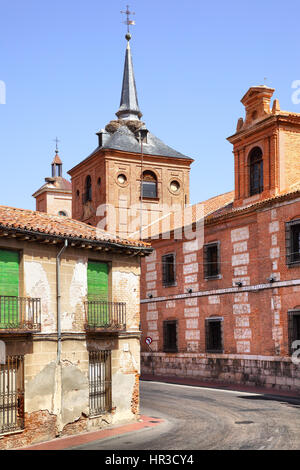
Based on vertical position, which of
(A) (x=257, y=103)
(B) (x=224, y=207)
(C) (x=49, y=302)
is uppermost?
(A) (x=257, y=103)

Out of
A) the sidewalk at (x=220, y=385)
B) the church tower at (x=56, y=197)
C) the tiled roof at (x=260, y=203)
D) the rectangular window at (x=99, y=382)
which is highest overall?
the church tower at (x=56, y=197)

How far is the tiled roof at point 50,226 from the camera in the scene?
54.4ft

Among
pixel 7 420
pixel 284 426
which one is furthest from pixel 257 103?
pixel 7 420

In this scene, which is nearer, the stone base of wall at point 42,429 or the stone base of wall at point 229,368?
the stone base of wall at point 42,429

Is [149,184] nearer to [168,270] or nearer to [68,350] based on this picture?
[168,270]

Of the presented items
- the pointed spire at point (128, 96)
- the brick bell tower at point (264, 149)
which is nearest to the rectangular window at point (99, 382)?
the brick bell tower at point (264, 149)

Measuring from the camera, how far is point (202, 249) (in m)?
33.1

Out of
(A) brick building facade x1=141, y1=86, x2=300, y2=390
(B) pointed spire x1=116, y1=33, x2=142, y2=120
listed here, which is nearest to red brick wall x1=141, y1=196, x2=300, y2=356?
(A) brick building facade x1=141, y1=86, x2=300, y2=390

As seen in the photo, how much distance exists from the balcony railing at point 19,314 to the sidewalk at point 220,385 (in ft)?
41.2

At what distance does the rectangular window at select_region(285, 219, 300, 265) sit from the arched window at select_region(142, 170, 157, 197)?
23.0 m

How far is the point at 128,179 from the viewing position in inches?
1902

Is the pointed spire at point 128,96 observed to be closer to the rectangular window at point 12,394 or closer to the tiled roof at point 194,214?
the tiled roof at point 194,214
